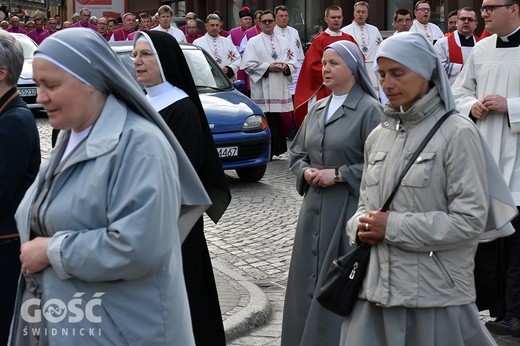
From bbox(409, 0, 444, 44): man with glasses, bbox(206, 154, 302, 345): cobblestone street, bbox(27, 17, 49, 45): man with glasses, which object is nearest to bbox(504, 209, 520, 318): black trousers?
bbox(206, 154, 302, 345): cobblestone street

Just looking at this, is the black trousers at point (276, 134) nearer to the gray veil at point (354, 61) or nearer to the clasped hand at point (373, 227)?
the gray veil at point (354, 61)

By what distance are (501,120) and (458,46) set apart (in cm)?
673

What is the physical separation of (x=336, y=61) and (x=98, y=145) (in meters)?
2.91

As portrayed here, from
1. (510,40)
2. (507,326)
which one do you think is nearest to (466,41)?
(510,40)

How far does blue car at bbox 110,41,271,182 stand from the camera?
1333 centimetres

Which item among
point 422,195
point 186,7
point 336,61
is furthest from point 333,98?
point 186,7

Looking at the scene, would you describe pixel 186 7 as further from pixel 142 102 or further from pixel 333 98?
pixel 142 102

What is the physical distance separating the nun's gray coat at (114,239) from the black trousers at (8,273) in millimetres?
1496

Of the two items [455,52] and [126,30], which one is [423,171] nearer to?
[455,52]

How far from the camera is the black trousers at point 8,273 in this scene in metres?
5.09

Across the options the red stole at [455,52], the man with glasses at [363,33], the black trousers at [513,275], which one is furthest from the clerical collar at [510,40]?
the man with glasses at [363,33]

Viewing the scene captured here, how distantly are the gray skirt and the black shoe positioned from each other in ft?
8.00

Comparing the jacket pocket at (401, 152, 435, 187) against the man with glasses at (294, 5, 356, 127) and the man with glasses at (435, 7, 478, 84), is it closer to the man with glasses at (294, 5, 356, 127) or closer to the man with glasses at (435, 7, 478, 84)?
the man with glasses at (294, 5, 356, 127)

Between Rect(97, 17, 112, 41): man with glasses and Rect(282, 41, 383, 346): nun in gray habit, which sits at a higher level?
Rect(282, 41, 383, 346): nun in gray habit
